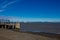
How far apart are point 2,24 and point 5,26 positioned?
1.32m

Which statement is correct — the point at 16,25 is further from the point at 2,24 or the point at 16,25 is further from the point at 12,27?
the point at 2,24

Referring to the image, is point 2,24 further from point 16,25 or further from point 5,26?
point 16,25

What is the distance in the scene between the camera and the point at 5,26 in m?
50.7

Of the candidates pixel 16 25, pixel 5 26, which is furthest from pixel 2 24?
pixel 16 25

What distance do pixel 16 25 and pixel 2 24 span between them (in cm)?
526

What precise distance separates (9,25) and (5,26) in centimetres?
217

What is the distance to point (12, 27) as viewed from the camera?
5269 cm

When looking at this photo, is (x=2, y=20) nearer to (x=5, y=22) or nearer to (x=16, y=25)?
(x=5, y=22)

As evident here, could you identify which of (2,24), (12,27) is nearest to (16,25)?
(12,27)

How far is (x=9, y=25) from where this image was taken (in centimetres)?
5247

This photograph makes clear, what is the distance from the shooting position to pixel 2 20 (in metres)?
53.6

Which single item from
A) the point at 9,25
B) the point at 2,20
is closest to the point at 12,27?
the point at 9,25

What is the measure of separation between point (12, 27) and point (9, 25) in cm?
137

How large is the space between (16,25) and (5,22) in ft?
14.4
